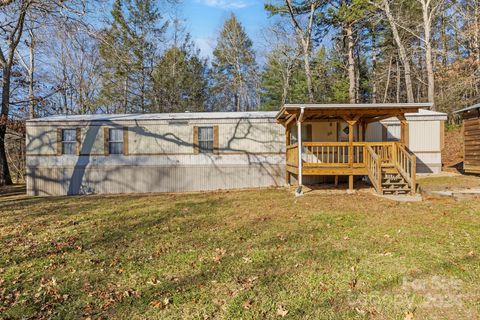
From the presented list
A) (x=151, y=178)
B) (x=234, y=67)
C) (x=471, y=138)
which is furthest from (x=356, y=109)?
(x=234, y=67)

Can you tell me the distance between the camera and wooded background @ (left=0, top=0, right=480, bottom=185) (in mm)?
18578

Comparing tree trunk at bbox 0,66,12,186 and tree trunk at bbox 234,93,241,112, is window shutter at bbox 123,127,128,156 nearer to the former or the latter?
tree trunk at bbox 0,66,12,186

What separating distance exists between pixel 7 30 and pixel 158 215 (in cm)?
1017

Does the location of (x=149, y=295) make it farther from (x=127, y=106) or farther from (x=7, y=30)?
(x=127, y=106)

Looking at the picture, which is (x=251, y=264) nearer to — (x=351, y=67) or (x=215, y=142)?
(x=215, y=142)

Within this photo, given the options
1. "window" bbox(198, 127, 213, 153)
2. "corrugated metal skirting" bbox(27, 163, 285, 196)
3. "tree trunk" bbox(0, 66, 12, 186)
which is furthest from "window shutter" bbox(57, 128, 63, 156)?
"window" bbox(198, 127, 213, 153)

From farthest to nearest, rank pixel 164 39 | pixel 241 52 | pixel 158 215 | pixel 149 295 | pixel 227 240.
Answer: pixel 241 52, pixel 164 39, pixel 158 215, pixel 227 240, pixel 149 295

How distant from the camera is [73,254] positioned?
16.5 ft

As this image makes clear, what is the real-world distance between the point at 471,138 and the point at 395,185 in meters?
5.73

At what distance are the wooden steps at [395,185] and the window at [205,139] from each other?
6.67 metres

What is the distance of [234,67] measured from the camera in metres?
27.4

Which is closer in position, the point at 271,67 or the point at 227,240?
the point at 227,240

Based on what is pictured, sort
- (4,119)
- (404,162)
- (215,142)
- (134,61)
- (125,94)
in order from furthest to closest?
(125,94) → (134,61) → (4,119) → (215,142) → (404,162)

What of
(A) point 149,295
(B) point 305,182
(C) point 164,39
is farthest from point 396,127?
(C) point 164,39
